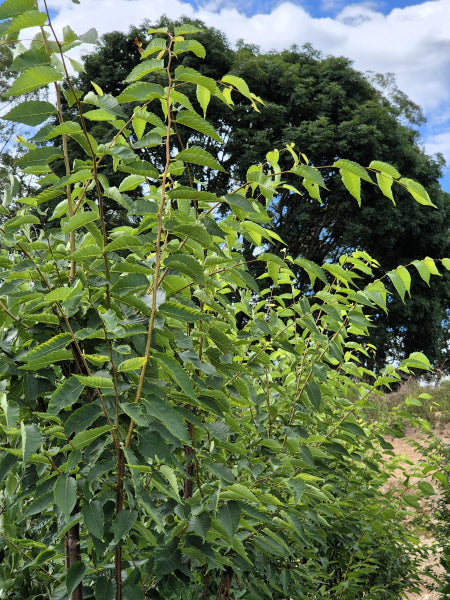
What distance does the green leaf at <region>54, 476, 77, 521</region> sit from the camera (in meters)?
1.16

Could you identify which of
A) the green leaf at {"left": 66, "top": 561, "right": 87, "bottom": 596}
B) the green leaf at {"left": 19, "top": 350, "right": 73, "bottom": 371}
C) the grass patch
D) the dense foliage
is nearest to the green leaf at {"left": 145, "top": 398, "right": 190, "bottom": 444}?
the dense foliage

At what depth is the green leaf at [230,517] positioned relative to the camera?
1311 millimetres

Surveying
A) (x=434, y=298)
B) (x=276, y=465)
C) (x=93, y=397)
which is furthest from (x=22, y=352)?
(x=434, y=298)

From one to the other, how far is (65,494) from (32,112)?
822 mm

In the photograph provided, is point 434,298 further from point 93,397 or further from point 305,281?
point 93,397

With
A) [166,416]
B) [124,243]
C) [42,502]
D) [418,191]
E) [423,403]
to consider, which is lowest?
[423,403]

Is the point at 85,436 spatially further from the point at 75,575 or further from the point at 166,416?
the point at 75,575

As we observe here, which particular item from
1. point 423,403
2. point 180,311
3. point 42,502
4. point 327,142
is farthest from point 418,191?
point 327,142

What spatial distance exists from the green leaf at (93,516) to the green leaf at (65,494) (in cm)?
7

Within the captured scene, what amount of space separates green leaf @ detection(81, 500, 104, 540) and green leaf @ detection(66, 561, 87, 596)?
15cm

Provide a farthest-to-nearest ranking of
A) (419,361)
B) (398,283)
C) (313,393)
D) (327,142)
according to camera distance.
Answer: (327,142), (419,361), (313,393), (398,283)

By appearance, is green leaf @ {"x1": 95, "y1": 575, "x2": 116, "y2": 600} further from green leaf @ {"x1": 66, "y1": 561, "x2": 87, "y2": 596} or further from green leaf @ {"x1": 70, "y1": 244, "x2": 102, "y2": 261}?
green leaf @ {"x1": 70, "y1": 244, "x2": 102, "y2": 261}

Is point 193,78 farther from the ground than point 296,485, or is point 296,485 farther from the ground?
point 193,78

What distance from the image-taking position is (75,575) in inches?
51.4
